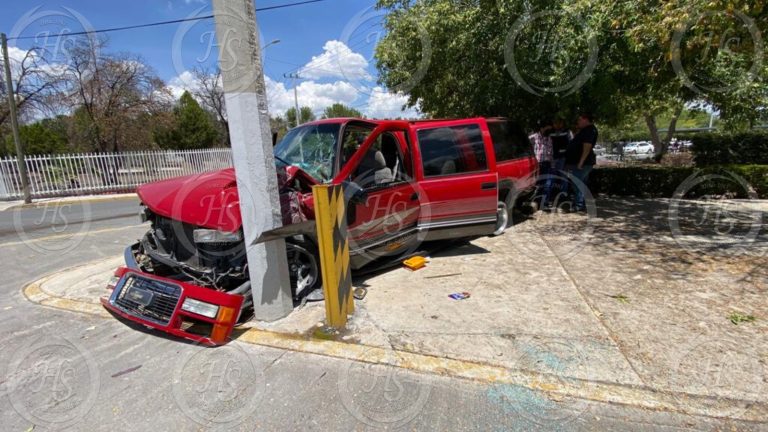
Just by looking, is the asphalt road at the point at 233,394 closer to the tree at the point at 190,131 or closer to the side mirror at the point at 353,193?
the side mirror at the point at 353,193

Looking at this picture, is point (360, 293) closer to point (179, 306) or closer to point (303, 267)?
point (303, 267)

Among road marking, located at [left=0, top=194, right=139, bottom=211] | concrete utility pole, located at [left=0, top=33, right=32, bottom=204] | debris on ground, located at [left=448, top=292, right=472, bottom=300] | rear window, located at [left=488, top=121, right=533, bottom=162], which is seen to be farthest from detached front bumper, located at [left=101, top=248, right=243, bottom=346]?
Answer: concrete utility pole, located at [left=0, top=33, right=32, bottom=204]

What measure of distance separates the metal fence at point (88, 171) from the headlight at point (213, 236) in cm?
1617

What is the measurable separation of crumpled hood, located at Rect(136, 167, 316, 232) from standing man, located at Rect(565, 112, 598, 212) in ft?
19.3

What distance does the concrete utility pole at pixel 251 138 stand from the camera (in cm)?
299

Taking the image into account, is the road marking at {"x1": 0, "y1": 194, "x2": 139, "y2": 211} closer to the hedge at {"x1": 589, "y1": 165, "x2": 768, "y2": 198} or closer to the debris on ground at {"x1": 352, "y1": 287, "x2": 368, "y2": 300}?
the debris on ground at {"x1": 352, "y1": 287, "x2": 368, "y2": 300}

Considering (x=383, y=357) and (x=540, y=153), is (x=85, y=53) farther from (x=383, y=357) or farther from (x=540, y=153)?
(x=383, y=357)

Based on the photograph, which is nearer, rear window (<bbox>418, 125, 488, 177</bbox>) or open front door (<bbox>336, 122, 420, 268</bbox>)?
open front door (<bbox>336, 122, 420, 268</bbox>)

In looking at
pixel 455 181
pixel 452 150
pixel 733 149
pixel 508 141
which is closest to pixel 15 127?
pixel 452 150

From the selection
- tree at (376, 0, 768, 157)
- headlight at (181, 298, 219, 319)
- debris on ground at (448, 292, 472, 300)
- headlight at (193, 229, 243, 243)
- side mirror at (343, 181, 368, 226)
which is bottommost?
debris on ground at (448, 292, 472, 300)

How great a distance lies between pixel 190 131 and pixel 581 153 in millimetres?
34930

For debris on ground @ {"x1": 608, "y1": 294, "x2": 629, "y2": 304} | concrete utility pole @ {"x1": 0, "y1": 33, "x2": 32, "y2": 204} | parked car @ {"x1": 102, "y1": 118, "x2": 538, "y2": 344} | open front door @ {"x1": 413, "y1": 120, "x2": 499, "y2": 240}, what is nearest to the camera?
parked car @ {"x1": 102, "y1": 118, "x2": 538, "y2": 344}

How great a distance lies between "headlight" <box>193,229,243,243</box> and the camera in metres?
3.23

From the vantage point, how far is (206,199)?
342 cm
